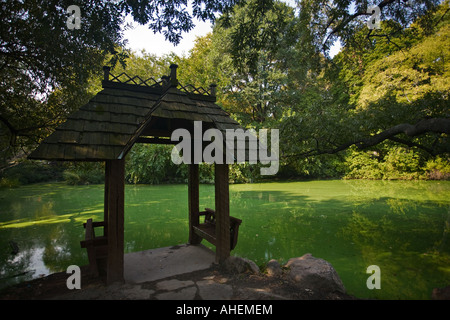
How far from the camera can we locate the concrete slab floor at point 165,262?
331cm

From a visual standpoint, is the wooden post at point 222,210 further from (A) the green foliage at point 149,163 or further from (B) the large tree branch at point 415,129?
(A) the green foliage at point 149,163

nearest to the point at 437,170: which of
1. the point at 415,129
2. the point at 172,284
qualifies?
the point at 415,129

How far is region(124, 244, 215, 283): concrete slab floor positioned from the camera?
3.31 m

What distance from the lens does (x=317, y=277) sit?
2.88 metres

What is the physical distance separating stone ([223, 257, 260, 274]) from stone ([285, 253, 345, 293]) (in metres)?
0.47

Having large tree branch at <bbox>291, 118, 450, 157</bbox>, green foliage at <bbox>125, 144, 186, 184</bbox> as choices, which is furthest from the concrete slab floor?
green foliage at <bbox>125, 144, 186, 184</bbox>

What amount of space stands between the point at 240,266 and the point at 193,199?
6.07 ft

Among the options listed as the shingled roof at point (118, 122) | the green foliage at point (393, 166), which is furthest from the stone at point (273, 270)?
the green foliage at point (393, 166)

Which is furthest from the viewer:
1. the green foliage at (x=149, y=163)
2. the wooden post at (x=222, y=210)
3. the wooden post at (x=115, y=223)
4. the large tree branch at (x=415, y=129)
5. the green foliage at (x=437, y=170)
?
the green foliage at (x=149, y=163)

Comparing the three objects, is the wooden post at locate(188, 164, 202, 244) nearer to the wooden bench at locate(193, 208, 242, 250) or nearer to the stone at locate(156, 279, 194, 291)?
the wooden bench at locate(193, 208, 242, 250)

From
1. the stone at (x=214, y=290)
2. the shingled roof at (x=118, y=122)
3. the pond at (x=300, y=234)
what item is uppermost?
the shingled roof at (x=118, y=122)

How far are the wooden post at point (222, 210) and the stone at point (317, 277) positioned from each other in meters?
0.98

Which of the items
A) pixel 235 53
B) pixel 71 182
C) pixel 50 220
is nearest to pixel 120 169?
pixel 235 53
